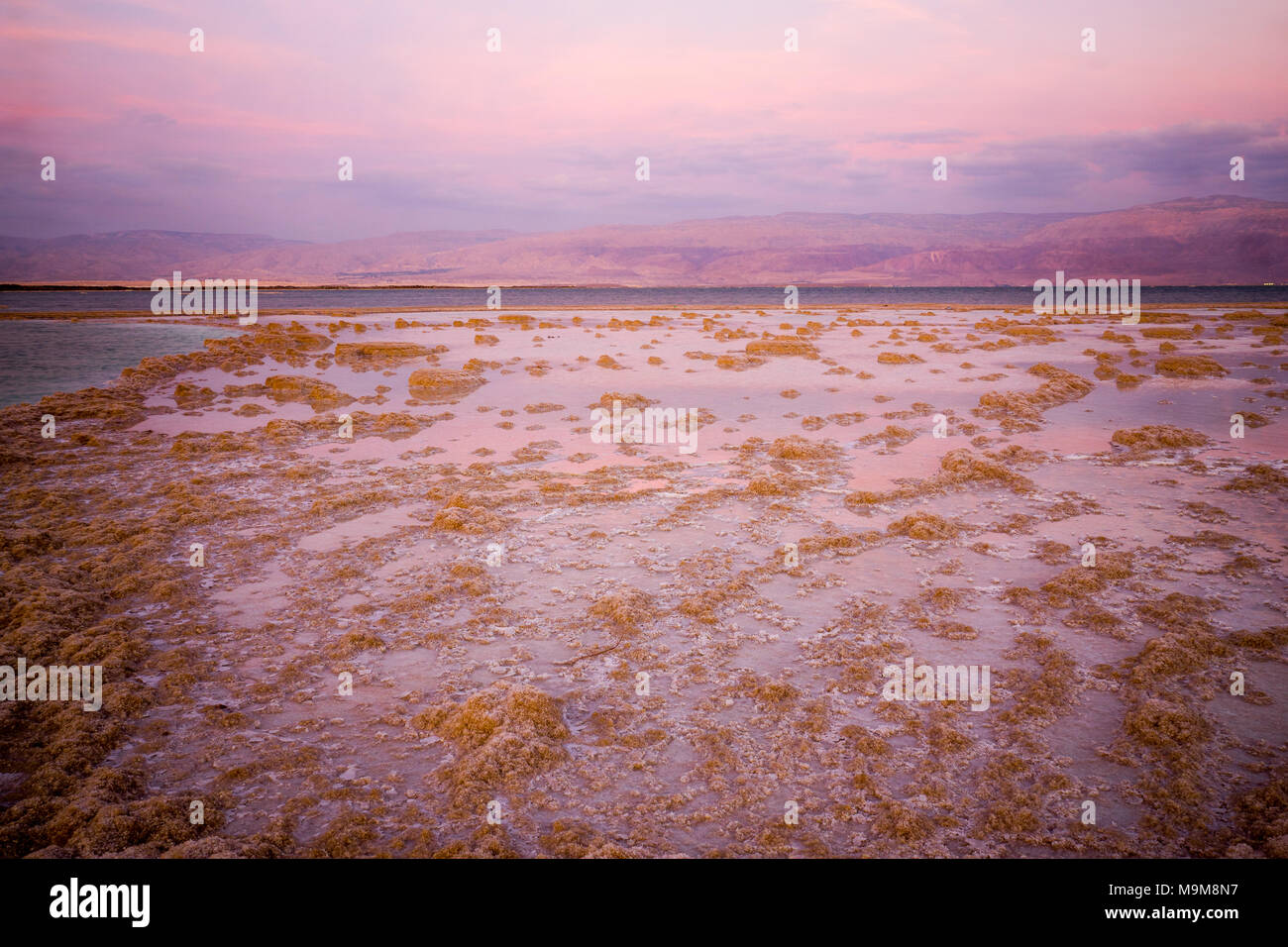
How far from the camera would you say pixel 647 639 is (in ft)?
21.5

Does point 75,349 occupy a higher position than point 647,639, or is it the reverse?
point 75,349

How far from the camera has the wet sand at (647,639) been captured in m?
4.20

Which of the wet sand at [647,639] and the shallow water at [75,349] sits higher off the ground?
the shallow water at [75,349]

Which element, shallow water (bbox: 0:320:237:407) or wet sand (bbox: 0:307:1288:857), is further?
shallow water (bbox: 0:320:237:407)

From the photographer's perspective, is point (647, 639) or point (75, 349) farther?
point (75, 349)

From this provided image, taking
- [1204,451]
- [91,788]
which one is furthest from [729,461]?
[91,788]

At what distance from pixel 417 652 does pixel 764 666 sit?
315 cm

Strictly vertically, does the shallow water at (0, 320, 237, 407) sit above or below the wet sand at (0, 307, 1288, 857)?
above

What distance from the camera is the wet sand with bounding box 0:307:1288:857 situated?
420cm

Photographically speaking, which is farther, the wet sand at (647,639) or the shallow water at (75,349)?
the shallow water at (75,349)
